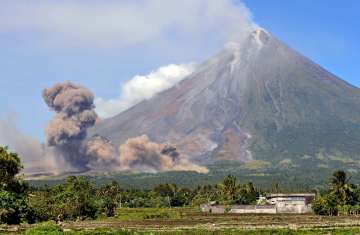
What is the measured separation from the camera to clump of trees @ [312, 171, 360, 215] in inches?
3620

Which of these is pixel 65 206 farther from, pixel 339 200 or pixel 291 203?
pixel 291 203

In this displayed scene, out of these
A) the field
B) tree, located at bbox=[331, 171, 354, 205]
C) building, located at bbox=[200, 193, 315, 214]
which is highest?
tree, located at bbox=[331, 171, 354, 205]

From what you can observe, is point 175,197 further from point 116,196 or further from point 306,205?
point 306,205

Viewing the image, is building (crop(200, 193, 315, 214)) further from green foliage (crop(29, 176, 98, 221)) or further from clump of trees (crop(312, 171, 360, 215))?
green foliage (crop(29, 176, 98, 221))

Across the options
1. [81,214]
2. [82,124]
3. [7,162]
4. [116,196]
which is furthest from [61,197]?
[82,124]

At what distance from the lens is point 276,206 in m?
108

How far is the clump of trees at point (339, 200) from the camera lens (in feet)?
302

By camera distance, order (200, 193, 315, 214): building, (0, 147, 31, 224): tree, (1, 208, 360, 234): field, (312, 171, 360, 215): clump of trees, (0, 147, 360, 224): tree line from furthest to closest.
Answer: (200, 193, 315, 214): building, (312, 171, 360, 215): clump of trees, (0, 147, 360, 224): tree line, (0, 147, 31, 224): tree, (1, 208, 360, 234): field

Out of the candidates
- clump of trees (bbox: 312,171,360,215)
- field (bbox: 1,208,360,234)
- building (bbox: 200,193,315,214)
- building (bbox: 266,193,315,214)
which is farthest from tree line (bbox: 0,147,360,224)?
building (bbox: 266,193,315,214)

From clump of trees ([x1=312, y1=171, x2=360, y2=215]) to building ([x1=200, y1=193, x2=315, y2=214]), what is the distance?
943 centimetres

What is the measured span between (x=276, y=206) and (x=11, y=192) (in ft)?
201

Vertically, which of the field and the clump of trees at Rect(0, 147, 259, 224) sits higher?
the clump of trees at Rect(0, 147, 259, 224)

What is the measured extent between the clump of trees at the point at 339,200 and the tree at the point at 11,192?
1921 inches

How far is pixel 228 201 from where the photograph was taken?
381ft
